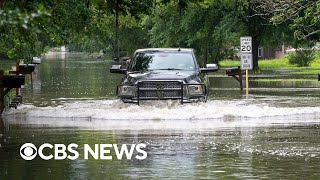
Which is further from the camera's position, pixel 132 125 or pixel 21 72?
pixel 21 72

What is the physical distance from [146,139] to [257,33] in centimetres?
4409

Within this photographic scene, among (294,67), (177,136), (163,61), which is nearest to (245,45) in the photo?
(163,61)

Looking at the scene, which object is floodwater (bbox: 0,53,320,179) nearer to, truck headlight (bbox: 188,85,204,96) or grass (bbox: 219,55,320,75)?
truck headlight (bbox: 188,85,204,96)

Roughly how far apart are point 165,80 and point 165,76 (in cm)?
23

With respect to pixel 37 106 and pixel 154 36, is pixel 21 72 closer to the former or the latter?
pixel 37 106

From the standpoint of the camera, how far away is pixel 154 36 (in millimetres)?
63969

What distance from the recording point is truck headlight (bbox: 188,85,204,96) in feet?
74.1

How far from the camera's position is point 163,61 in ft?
78.9

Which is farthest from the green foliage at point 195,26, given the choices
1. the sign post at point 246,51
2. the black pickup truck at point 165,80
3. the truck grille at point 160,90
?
the truck grille at point 160,90

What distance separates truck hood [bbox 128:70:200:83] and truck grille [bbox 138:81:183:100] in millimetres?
131

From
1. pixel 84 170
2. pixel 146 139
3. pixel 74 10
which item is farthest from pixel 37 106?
pixel 84 170

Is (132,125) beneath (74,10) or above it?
beneath

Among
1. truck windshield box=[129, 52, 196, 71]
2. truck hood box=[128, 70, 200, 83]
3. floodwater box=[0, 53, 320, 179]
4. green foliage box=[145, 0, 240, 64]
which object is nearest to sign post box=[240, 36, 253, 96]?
floodwater box=[0, 53, 320, 179]

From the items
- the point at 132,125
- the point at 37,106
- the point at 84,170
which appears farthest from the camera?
the point at 37,106
